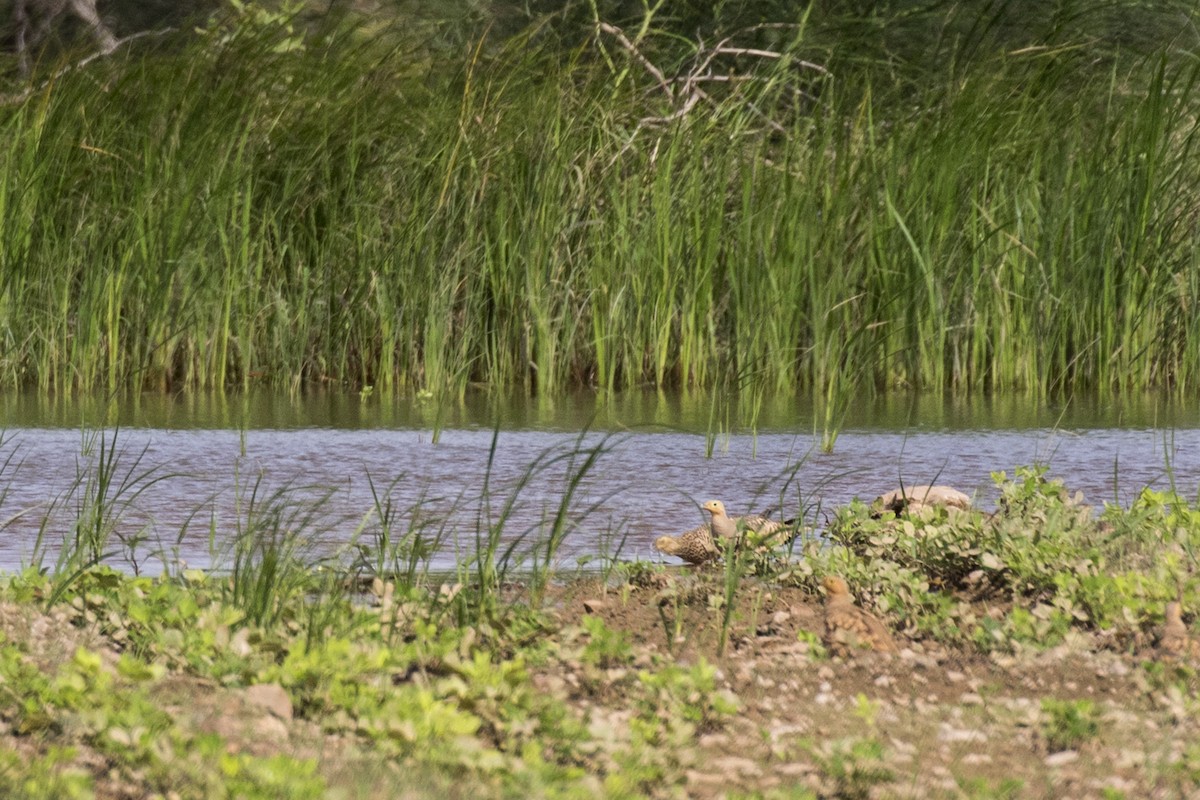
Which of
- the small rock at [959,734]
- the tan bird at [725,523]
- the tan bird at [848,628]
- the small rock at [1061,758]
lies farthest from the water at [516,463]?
the small rock at [1061,758]

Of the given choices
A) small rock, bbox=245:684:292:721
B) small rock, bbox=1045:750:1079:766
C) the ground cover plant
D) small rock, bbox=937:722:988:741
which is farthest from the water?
small rock, bbox=1045:750:1079:766

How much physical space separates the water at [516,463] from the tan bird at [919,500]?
0.61 ft

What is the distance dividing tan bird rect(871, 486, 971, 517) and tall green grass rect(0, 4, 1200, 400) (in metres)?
2.35

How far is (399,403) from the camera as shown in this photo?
690cm

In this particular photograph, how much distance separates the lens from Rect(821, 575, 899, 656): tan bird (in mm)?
3160

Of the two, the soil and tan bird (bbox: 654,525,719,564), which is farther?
tan bird (bbox: 654,525,719,564)

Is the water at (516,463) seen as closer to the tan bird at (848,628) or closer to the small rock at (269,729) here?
the tan bird at (848,628)

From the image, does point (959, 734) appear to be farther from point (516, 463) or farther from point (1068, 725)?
point (516, 463)

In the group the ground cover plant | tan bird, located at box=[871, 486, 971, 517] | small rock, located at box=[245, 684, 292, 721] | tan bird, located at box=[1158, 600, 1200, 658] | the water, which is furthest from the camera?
the water

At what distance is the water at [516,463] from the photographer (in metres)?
4.21

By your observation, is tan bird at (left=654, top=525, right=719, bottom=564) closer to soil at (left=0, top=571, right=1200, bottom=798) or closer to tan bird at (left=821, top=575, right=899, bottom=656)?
soil at (left=0, top=571, right=1200, bottom=798)

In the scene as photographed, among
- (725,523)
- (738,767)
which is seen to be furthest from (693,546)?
(738,767)

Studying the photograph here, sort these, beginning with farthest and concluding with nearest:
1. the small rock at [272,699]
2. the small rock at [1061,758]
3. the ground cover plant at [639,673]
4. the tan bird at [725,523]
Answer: the tan bird at [725,523] < the small rock at [272,699] < the small rock at [1061,758] < the ground cover plant at [639,673]

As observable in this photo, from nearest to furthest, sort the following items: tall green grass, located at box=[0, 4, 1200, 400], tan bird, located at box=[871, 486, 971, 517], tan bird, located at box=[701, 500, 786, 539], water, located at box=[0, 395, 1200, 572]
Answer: tan bird, located at box=[701, 500, 786, 539]
tan bird, located at box=[871, 486, 971, 517]
water, located at box=[0, 395, 1200, 572]
tall green grass, located at box=[0, 4, 1200, 400]
